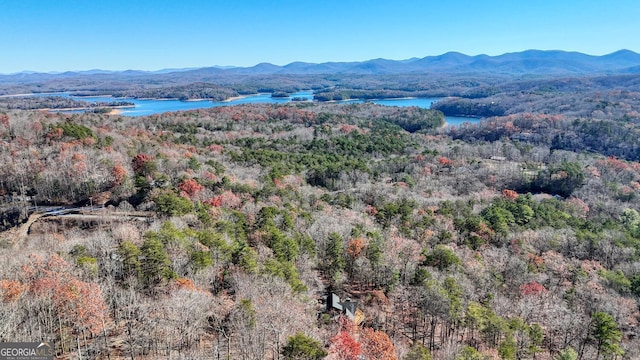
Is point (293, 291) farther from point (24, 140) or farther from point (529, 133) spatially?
point (529, 133)

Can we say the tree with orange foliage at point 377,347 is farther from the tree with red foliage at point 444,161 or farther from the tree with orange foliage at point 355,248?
the tree with red foliage at point 444,161

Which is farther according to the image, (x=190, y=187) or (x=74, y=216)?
(x=190, y=187)

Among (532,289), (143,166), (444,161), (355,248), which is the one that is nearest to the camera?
(532,289)

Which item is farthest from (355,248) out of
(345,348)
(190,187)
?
(190,187)

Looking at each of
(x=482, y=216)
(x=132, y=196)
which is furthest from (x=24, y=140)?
(x=482, y=216)

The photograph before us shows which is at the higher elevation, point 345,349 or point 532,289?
→ point 345,349

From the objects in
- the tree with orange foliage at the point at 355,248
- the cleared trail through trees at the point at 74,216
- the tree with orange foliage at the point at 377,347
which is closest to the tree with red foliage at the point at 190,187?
the cleared trail through trees at the point at 74,216

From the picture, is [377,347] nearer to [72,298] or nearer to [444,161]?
[72,298]

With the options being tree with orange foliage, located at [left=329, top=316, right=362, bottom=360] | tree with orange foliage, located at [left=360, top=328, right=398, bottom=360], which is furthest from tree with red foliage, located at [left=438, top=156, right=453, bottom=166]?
tree with orange foliage, located at [left=329, top=316, right=362, bottom=360]

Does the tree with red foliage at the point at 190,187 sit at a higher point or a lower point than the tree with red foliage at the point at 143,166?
lower
